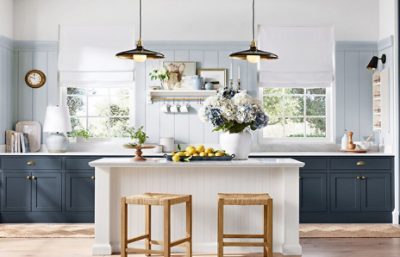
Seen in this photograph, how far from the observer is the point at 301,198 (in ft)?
23.2

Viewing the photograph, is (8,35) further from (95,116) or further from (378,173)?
(378,173)

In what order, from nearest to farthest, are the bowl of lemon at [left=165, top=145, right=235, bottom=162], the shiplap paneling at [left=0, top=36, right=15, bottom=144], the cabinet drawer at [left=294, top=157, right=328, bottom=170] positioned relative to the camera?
the bowl of lemon at [left=165, top=145, right=235, bottom=162] → the cabinet drawer at [left=294, top=157, right=328, bottom=170] → the shiplap paneling at [left=0, top=36, right=15, bottom=144]

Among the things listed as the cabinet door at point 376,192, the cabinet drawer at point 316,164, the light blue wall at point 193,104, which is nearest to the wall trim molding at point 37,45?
the light blue wall at point 193,104

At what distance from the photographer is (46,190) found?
705 centimetres

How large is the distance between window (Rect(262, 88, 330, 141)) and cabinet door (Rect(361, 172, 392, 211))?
0.96 m

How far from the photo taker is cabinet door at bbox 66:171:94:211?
7.04 m

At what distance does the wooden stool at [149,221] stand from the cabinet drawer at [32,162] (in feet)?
7.34

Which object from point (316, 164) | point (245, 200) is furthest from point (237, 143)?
point (316, 164)

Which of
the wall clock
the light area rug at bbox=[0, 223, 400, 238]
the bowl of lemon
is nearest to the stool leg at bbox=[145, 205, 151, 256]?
the bowl of lemon

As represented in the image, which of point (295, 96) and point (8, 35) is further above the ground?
point (8, 35)

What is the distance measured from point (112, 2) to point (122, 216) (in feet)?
11.9

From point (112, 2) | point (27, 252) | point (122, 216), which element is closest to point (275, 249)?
point (122, 216)

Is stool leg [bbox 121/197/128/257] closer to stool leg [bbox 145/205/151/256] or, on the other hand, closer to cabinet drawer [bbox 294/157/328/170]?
stool leg [bbox 145/205/151/256]

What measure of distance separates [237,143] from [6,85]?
3422 mm
